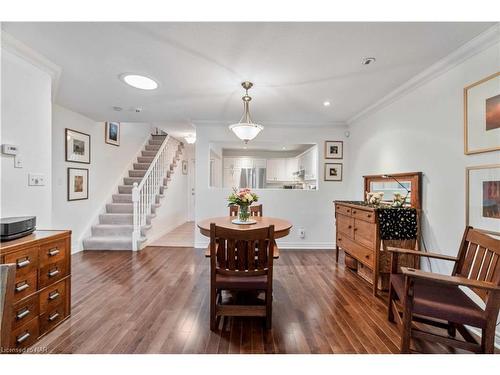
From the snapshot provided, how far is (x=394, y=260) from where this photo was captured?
1.92 m

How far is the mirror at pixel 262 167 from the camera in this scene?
520 centimetres

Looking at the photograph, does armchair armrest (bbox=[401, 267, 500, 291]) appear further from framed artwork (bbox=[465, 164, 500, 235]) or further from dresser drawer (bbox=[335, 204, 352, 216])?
dresser drawer (bbox=[335, 204, 352, 216])

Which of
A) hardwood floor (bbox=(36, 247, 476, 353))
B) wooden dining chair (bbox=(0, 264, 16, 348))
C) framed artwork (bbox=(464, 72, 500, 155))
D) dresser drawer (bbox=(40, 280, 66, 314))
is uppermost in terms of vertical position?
framed artwork (bbox=(464, 72, 500, 155))

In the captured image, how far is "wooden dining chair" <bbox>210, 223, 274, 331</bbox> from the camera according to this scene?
5.82ft

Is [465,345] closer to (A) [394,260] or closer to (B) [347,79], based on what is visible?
(A) [394,260]

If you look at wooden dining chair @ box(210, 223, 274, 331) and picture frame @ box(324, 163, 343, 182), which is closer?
wooden dining chair @ box(210, 223, 274, 331)

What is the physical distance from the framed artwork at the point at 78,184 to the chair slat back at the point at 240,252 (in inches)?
134

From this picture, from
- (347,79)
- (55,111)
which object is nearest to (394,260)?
(347,79)

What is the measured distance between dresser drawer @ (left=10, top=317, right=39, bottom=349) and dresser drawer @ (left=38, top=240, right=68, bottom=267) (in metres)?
0.42

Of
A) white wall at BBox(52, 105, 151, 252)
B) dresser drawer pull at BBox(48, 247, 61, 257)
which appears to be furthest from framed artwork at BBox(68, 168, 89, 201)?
dresser drawer pull at BBox(48, 247, 61, 257)

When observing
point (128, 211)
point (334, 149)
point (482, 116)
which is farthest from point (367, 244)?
point (128, 211)

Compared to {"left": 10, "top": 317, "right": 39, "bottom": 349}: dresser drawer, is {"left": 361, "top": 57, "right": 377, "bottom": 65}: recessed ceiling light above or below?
above

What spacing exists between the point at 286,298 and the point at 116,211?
400 cm

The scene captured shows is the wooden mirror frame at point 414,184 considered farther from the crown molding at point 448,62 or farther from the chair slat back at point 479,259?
the crown molding at point 448,62
